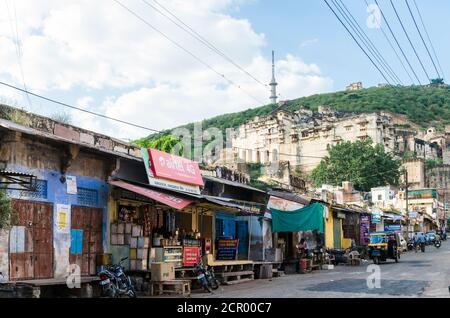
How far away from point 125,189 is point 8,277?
4310mm

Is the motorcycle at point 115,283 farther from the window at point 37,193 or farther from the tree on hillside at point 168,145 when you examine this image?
the tree on hillside at point 168,145

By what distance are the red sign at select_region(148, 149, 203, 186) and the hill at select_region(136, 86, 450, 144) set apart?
119906 millimetres

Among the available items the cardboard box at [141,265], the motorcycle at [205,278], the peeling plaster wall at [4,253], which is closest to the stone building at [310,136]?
the motorcycle at [205,278]

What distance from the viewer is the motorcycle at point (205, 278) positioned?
51.8 ft

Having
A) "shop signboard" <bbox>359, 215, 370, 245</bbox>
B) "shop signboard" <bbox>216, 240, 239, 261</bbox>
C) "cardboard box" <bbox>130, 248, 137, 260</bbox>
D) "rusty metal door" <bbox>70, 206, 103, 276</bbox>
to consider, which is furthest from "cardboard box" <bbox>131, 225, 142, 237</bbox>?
"shop signboard" <bbox>359, 215, 370, 245</bbox>

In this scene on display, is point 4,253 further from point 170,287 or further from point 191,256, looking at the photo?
point 191,256

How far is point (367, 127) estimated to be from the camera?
109 metres

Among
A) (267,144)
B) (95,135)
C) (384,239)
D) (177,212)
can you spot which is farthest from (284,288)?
(267,144)

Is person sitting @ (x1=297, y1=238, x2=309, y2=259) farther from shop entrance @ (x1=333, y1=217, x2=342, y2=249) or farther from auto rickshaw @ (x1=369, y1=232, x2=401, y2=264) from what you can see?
shop entrance @ (x1=333, y1=217, x2=342, y2=249)

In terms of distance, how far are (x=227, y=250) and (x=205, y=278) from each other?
5.11 m

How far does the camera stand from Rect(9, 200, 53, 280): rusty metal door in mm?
12328

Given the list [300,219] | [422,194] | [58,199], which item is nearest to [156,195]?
[58,199]

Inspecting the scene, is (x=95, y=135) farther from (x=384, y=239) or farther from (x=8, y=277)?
(x=384, y=239)

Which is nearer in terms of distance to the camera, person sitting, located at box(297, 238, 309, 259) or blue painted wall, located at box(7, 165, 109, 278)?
blue painted wall, located at box(7, 165, 109, 278)
